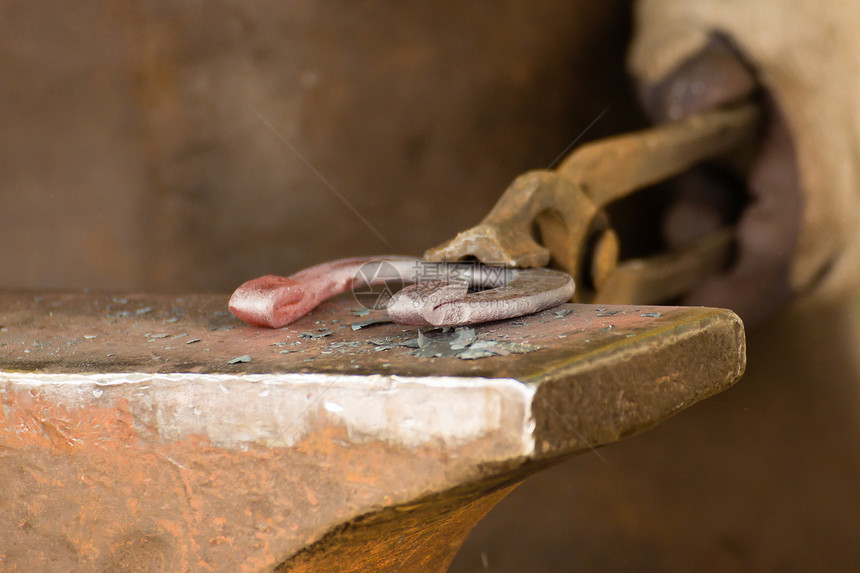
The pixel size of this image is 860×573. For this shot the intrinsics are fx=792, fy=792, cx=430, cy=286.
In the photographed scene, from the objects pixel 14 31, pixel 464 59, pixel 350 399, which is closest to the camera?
pixel 350 399

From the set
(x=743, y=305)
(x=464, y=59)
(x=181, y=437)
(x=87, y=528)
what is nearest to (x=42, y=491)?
(x=87, y=528)

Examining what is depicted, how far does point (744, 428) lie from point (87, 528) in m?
1.17

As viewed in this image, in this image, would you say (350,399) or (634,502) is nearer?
(350,399)

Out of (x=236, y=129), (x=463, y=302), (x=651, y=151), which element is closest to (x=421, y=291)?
(x=463, y=302)

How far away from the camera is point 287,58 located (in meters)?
1.25

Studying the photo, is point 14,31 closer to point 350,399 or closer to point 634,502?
point 350,399

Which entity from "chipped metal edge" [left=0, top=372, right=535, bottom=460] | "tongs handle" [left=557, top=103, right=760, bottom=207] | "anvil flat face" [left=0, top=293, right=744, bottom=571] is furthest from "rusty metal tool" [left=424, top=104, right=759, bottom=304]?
"chipped metal edge" [left=0, top=372, right=535, bottom=460]

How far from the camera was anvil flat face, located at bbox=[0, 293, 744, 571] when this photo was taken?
1.59 feet

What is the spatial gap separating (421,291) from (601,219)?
1.26 feet

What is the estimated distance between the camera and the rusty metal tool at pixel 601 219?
77cm

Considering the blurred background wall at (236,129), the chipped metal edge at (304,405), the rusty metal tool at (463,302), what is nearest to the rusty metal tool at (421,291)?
the rusty metal tool at (463,302)

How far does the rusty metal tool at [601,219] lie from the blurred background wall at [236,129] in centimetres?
33

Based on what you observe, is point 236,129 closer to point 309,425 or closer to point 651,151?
point 651,151

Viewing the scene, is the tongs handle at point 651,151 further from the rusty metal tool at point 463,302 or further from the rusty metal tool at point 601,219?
the rusty metal tool at point 463,302
